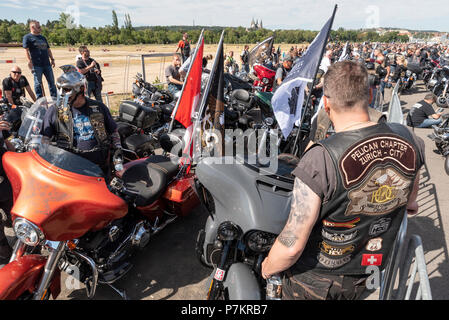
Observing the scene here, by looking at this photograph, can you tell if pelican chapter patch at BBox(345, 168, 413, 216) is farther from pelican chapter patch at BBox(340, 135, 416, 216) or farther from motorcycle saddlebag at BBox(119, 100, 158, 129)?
motorcycle saddlebag at BBox(119, 100, 158, 129)

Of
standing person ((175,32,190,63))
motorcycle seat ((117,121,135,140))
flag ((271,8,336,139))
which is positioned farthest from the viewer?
standing person ((175,32,190,63))

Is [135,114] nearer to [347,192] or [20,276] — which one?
[20,276]

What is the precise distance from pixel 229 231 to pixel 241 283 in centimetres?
33

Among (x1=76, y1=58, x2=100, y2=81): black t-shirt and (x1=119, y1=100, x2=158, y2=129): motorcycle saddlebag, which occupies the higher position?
(x1=76, y1=58, x2=100, y2=81): black t-shirt

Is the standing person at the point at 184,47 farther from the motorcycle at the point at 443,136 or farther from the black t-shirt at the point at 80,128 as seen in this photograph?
the black t-shirt at the point at 80,128

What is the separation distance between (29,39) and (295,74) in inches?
285

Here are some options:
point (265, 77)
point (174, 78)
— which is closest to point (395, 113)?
point (265, 77)

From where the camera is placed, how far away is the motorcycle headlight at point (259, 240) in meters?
1.88

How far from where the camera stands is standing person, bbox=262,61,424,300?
1.39m

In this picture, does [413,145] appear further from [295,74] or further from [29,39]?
[29,39]

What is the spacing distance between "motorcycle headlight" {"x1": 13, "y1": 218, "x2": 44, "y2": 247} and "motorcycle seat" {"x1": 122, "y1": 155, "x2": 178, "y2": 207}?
1.05m

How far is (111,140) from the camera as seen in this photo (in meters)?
3.70

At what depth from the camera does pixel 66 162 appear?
7.07 feet

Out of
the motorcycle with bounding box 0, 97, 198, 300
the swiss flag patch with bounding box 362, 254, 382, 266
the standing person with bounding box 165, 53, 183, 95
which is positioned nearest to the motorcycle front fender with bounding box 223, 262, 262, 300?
the swiss flag patch with bounding box 362, 254, 382, 266
